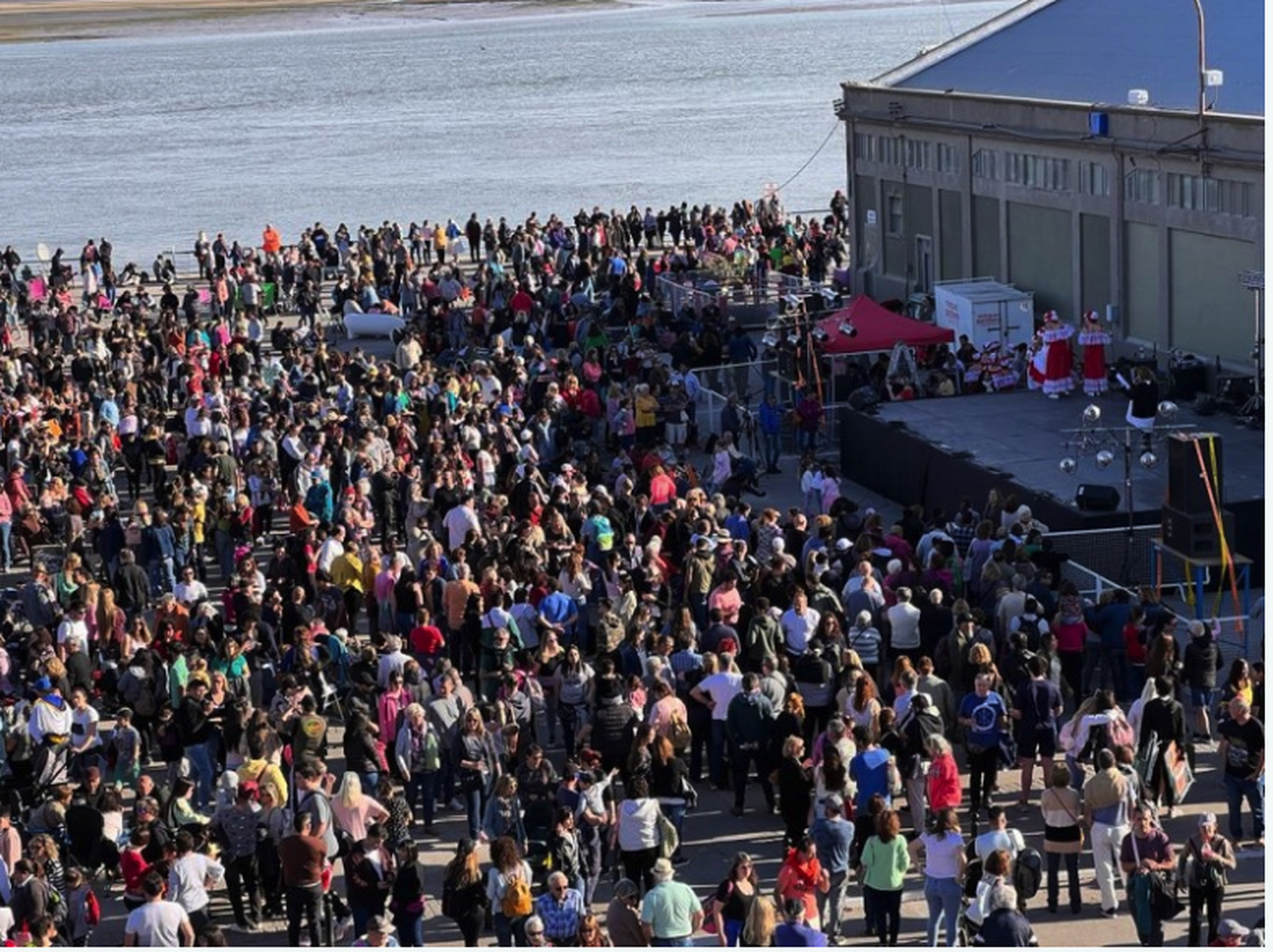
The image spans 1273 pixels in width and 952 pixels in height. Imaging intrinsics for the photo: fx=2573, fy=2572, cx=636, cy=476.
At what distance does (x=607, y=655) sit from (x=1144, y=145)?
59.1 ft

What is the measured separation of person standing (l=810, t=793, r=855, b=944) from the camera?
15391 millimetres

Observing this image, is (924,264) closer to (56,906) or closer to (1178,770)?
(1178,770)

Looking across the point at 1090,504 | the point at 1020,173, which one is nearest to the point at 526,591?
the point at 1090,504

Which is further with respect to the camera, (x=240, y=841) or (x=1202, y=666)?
(x=1202, y=666)

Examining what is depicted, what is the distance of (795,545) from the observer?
22844mm

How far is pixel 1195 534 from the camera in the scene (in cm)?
2175

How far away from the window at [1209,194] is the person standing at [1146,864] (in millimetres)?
18754

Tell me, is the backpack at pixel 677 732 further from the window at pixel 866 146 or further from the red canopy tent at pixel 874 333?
the window at pixel 866 146

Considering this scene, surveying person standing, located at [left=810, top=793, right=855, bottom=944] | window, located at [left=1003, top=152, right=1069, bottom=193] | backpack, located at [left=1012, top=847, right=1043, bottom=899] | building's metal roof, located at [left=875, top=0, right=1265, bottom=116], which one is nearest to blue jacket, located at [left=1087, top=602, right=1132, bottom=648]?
person standing, located at [left=810, top=793, right=855, bottom=944]

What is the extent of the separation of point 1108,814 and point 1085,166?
71.7 feet

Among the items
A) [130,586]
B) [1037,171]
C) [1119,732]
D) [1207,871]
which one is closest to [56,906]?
[1207,871]

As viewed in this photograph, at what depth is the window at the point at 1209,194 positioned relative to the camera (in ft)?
106

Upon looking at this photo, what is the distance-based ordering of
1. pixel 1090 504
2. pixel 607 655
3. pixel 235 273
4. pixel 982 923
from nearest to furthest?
pixel 982 923, pixel 607 655, pixel 1090 504, pixel 235 273

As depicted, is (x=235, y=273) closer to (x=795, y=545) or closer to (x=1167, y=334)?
(x=1167, y=334)
